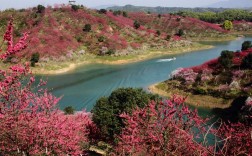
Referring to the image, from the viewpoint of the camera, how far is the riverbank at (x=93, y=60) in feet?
235

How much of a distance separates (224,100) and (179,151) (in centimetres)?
3485

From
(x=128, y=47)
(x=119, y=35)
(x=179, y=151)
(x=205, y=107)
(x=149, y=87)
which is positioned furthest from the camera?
(x=119, y=35)

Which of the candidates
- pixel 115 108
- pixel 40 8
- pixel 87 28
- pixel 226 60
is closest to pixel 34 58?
pixel 87 28

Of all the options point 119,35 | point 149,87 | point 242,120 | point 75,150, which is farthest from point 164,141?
point 119,35

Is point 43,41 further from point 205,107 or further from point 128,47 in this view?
point 205,107

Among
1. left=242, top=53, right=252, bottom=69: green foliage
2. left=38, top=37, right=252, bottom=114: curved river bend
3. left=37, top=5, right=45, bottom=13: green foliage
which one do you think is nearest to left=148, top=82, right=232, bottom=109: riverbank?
left=38, top=37, right=252, bottom=114: curved river bend

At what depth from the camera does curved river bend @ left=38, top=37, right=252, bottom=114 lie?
52.4m

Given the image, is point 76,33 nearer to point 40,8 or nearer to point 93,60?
point 40,8

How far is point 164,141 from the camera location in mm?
16375

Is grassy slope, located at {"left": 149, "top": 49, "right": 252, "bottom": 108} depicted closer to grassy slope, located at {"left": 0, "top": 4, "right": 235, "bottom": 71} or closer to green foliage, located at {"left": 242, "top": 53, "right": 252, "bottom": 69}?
green foliage, located at {"left": 242, "top": 53, "right": 252, "bottom": 69}

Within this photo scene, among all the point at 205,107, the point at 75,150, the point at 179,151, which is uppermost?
the point at 179,151

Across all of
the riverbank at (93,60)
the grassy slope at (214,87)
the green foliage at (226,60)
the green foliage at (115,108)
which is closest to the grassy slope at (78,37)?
the riverbank at (93,60)

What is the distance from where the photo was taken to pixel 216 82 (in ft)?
177

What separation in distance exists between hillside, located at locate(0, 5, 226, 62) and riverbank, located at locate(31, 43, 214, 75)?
2.05 m
